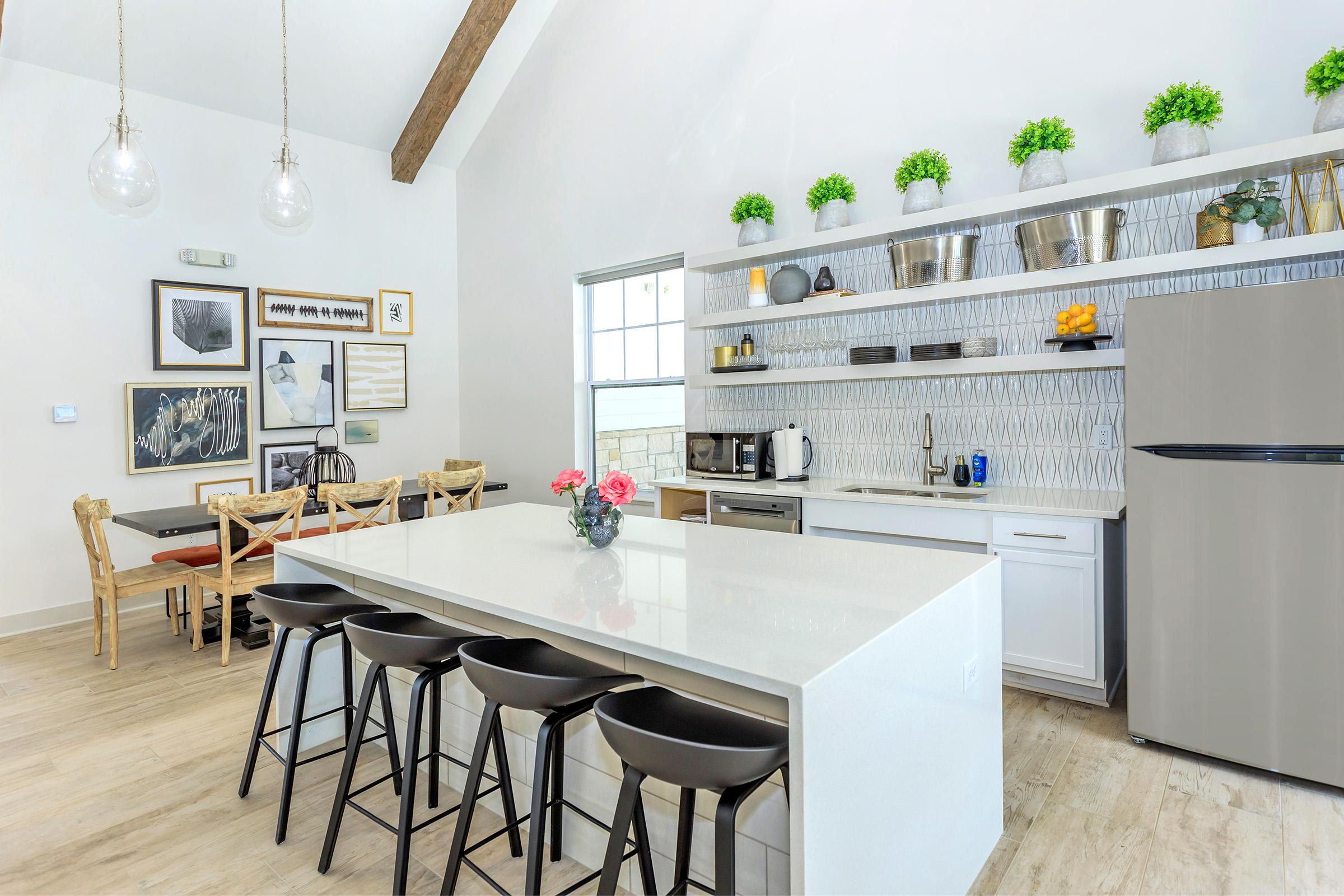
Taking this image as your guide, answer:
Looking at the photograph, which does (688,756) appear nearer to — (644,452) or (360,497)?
(360,497)

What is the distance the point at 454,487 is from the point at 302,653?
Answer: 2360 mm

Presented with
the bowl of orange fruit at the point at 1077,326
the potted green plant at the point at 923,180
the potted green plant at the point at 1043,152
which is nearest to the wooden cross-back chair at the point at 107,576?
the potted green plant at the point at 923,180

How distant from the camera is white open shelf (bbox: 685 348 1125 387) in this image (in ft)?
10.1

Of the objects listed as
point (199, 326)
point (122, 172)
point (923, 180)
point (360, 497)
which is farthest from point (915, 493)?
point (199, 326)

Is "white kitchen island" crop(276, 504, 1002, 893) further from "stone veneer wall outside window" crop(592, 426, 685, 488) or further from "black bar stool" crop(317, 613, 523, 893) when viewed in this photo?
"stone veneer wall outside window" crop(592, 426, 685, 488)

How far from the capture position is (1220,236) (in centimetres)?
271

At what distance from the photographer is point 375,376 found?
580cm

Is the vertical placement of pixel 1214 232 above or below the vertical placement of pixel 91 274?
below

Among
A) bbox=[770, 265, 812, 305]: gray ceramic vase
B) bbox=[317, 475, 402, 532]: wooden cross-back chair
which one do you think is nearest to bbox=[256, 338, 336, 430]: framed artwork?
bbox=[317, 475, 402, 532]: wooden cross-back chair

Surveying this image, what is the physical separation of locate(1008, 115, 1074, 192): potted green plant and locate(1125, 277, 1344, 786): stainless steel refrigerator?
88 centimetres

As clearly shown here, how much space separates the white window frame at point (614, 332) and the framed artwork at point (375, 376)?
1646 mm

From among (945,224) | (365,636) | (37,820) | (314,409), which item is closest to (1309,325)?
(945,224)

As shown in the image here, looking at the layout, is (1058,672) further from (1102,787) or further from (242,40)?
(242,40)

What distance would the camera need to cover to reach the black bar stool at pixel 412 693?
72.2 inches
